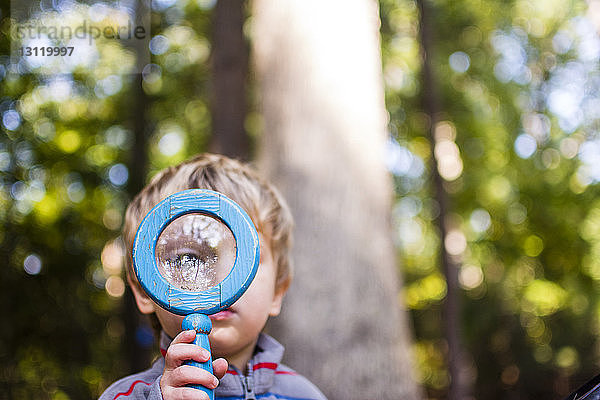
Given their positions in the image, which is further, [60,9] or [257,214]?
[60,9]

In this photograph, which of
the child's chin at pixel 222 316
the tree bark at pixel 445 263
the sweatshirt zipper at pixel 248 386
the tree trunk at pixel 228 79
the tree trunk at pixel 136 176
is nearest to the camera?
the child's chin at pixel 222 316

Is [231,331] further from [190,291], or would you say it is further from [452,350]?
[452,350]

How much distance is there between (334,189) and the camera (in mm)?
2947

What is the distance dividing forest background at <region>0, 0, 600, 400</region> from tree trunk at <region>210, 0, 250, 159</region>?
175 cm

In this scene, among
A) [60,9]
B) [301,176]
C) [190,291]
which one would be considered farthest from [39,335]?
[190,291]

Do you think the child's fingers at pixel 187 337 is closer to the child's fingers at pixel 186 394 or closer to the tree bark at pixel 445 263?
the child's fingers at pixel 186 394

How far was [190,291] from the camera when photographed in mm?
1112

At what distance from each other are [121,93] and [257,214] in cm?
1007

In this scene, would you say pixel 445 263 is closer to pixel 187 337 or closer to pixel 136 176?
pixel 136 176

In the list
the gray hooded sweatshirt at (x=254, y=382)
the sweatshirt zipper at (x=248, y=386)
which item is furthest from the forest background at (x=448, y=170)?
the sweatshirt zipper at (x=248, y=386)

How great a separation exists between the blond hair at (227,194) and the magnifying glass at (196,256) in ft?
1.14

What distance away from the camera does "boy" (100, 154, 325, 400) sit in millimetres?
Result: 1414

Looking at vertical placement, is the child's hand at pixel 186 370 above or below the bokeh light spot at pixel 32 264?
above

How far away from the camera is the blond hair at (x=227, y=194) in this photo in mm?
1541
